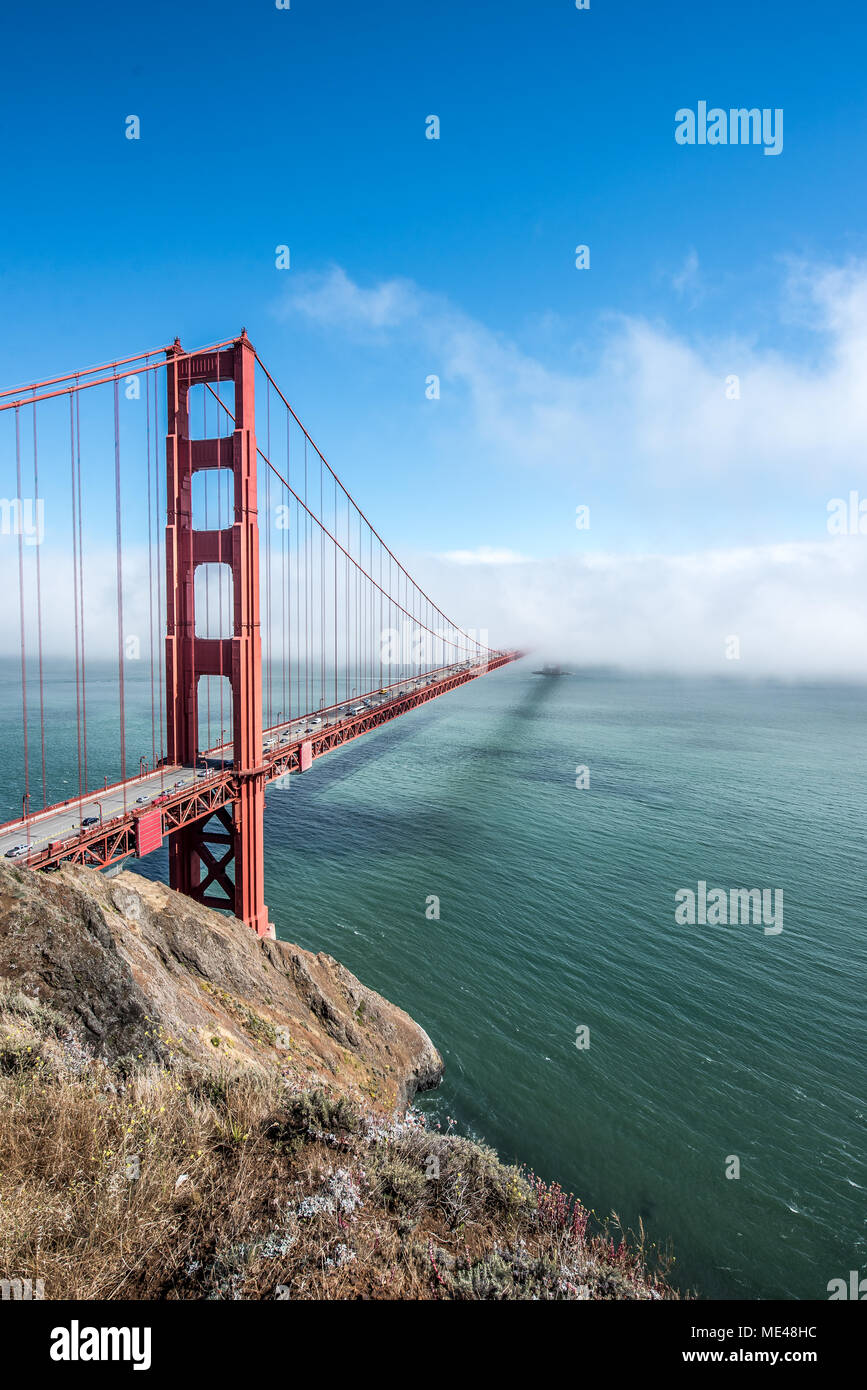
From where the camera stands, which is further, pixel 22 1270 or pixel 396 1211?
pixel 396 1211

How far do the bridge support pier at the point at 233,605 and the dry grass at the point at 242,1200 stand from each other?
15.5 m

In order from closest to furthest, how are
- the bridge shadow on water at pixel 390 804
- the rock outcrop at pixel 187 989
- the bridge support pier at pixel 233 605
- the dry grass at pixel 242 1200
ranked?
the dry grass at pixel 242 1200 < the rock outcrop at pixel 187 989 < the bridge support pier at pixel 233 605 < the bridge shadow on water at pixel 390 804

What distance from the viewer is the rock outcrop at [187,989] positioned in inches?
353

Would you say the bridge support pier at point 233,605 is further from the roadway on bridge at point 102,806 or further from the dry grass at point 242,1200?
the dry grass at point 242,1200

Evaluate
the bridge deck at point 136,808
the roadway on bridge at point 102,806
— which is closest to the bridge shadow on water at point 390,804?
the bridge deck at point 136,808

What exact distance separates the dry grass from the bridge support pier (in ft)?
50.9

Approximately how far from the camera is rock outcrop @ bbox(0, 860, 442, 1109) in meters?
8.97

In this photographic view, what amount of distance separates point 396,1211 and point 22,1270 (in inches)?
134

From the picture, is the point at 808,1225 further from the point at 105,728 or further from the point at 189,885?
the point at 105,728

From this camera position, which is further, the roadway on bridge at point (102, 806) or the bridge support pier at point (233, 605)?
the bridge support pier at point (233, 605)

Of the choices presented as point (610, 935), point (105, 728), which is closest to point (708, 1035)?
point (610, 935)

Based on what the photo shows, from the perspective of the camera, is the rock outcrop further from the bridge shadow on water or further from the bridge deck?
the bridge shadow on water

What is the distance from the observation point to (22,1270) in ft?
14.3

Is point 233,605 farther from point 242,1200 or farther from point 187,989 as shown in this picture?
point 242,1200
